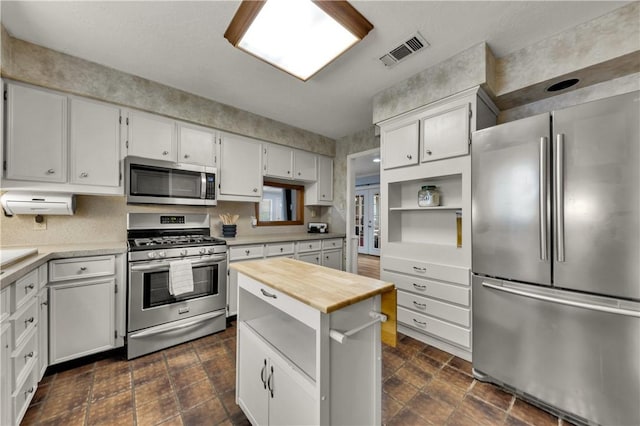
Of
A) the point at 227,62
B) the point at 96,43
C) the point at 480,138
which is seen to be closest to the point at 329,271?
the point at 480,138

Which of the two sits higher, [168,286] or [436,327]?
[168,286]

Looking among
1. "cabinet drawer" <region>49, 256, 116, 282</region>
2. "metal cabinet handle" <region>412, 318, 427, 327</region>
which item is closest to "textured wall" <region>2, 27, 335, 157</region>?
"cabinet drawer" <region>49, 256, 116, 282</region>

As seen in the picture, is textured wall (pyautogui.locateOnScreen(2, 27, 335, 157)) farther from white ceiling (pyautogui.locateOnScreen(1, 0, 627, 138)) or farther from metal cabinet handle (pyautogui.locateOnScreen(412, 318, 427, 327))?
metal cabinet handle (pyautogui.locateOnScreen(412, 318, 427, 327))

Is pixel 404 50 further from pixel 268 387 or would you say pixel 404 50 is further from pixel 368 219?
pixel 368 219

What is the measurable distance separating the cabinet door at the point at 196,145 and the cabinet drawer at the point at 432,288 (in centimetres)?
246

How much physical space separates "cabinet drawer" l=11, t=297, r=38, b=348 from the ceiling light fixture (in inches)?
87.4

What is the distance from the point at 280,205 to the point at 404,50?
2.76 m

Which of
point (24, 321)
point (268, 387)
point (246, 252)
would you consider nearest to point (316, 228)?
point (246, 252)

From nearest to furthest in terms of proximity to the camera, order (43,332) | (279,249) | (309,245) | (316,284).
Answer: (316,284) → (43,332) → (279,249) → (309,245)

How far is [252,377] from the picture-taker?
136cm

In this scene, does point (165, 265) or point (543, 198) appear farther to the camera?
point (165, 265)

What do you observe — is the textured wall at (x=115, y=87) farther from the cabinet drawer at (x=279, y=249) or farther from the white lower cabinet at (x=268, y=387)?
the white lower cabinet at (x=268, y=387)

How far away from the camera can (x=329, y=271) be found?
1.45 metres

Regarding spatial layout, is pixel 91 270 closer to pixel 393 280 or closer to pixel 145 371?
pixel 145 371
